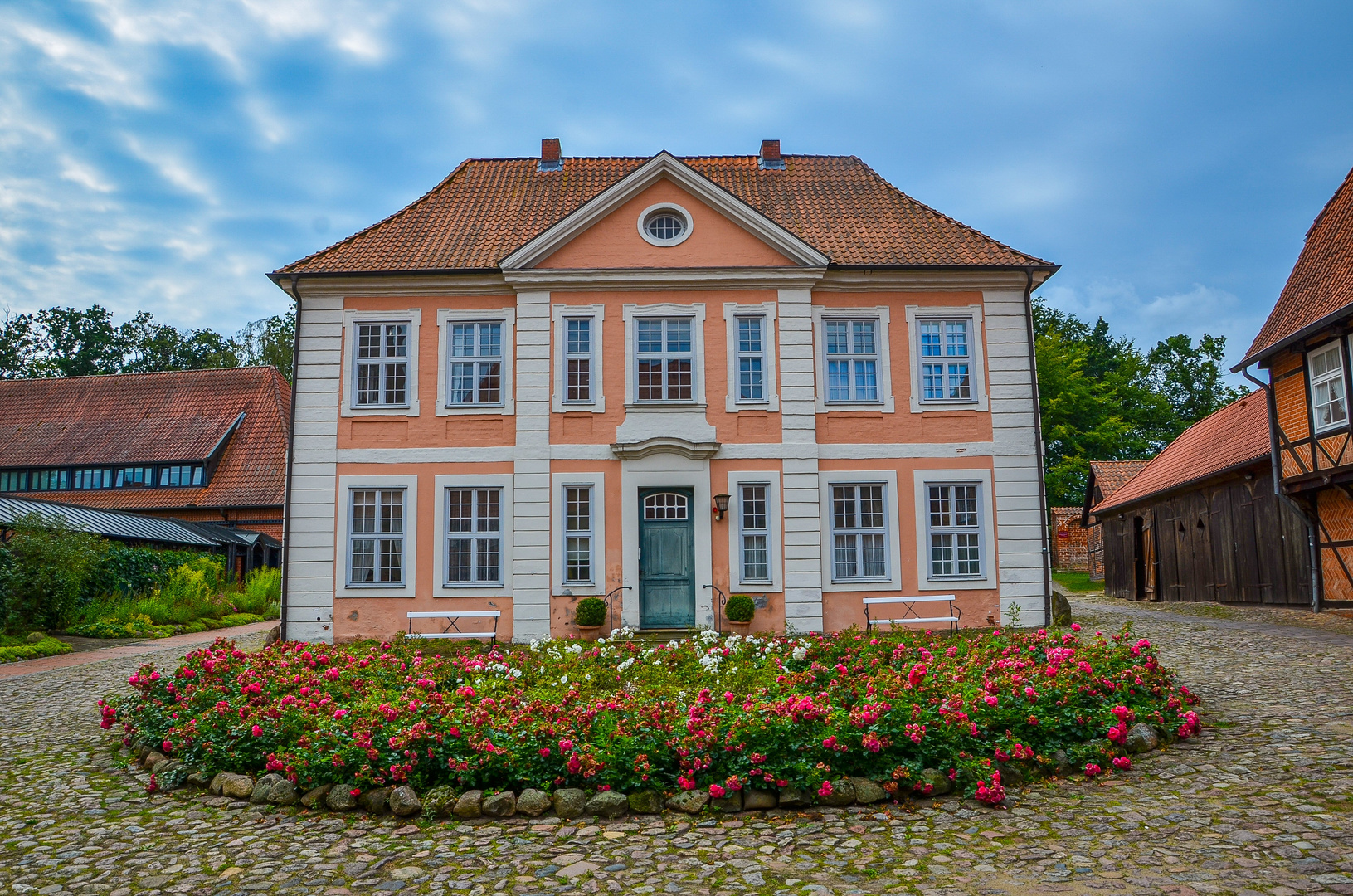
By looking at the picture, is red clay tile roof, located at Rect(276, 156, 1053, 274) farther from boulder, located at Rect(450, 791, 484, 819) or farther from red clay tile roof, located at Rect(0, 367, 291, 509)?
red clay tile roof, located at Rect(0, 367, 291, 509)

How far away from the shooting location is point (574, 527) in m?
17.0

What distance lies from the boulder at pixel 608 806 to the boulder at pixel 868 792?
1521mm

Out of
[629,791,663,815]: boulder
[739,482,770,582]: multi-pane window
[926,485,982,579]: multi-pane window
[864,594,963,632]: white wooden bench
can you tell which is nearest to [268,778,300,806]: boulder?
[629,791,663,815]: boulder

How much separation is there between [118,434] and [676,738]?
34.8m

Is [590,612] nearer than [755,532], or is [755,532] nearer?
[590,612]

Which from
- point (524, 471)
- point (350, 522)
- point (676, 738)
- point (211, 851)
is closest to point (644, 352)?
point (524, 471)

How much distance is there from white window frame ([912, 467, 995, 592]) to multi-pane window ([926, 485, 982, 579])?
0.07 metres

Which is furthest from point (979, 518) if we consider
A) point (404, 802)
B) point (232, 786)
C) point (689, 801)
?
point (232, 786)

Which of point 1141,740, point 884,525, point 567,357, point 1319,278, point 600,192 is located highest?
point 600,192

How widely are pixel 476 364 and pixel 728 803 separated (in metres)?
12.3

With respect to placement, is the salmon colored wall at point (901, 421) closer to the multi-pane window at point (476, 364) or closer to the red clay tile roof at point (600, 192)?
the red clay tile roof at point (600, 192)

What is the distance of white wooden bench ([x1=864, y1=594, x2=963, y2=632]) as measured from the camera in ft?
54.4

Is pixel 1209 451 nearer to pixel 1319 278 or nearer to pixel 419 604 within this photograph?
pixel 1319 278

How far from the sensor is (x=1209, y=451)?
26.1 metres
